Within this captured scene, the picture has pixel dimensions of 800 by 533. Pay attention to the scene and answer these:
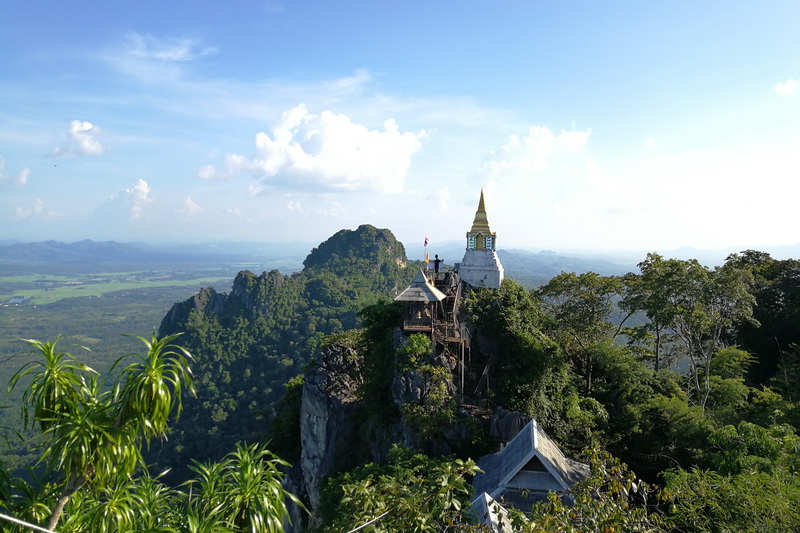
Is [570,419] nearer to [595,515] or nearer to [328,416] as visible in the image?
[328,416]

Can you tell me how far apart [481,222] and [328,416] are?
12.4 metres

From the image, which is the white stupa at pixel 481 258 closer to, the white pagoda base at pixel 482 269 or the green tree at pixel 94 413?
the white pagoda base at pixel 482 269

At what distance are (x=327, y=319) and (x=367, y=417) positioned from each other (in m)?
41.0

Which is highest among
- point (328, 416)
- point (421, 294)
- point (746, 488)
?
point (421, 294)

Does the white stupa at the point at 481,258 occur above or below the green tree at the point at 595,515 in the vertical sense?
above

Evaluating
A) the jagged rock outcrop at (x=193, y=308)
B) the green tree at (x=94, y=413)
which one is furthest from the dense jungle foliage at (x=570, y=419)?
the jagged rock outcrop at (x=193, y=308)

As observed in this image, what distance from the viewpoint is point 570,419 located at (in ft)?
54.7

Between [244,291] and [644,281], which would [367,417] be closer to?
[644,281]

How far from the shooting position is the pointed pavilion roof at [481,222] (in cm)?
2362

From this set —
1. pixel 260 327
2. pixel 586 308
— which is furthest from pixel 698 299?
pixel 260 327

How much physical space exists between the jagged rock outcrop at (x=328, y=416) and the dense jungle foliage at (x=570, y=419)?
115 cm

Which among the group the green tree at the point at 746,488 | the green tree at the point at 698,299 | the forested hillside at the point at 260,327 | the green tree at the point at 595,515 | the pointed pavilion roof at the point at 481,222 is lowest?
the forested hillside at the point at 260,327

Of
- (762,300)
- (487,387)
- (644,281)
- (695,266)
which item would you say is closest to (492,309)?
(487,387)

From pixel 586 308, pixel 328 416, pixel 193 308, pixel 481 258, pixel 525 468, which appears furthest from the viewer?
pixel 193 308
